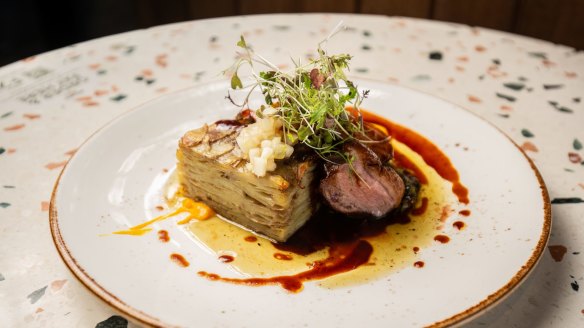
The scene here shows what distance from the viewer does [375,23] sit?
13.3 ft

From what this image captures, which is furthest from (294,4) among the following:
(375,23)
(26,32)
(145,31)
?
(26,32)

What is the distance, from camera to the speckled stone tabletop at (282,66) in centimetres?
184

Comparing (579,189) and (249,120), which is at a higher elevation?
(249,120)

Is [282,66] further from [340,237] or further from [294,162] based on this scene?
[340,237]

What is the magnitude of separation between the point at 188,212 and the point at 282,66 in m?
1.51

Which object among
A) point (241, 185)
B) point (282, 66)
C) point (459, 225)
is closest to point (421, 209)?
point (459, 225)

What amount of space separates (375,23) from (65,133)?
95.8 inches

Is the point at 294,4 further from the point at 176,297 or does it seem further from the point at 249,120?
the point at 176,297

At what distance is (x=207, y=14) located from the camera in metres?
5.76

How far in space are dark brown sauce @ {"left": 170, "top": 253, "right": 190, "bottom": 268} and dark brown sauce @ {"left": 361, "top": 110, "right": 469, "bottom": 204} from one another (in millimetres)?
1198

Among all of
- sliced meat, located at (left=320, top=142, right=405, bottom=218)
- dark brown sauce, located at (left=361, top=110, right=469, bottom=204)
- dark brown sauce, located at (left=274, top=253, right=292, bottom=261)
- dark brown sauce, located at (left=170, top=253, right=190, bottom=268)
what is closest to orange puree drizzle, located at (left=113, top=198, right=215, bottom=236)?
dark brown sauce, located at (left=170, top=253, right=190, bottom=268)

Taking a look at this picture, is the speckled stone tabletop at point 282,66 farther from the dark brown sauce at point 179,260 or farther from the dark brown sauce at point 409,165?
the dark brown sauce at point 409,165

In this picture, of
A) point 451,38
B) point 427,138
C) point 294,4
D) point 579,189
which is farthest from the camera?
point 294,4

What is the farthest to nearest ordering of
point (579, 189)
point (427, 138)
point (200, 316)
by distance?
point (427, 138), point (579, 189), point (200, 316)
